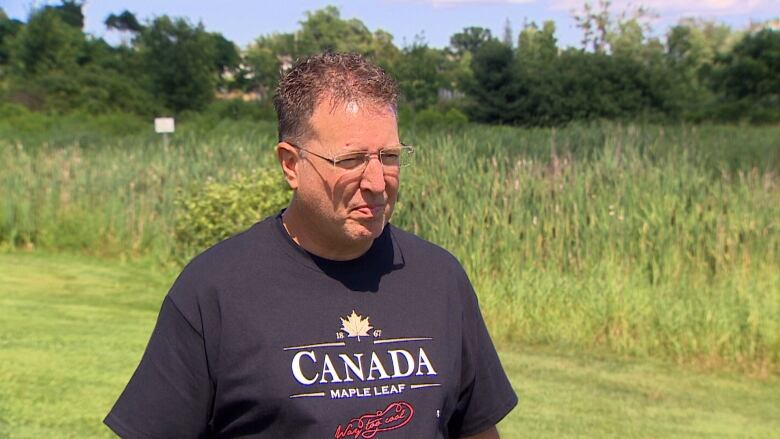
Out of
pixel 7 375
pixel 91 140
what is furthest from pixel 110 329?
pixel 91 140

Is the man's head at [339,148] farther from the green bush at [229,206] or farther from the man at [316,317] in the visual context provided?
the green bush at [229,206]

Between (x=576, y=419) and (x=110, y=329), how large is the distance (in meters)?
3.86

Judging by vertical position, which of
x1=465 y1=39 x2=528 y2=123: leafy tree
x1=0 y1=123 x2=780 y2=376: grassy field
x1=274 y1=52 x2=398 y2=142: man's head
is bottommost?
x1=0 y1=123 x2=780 y2=376: grassy field

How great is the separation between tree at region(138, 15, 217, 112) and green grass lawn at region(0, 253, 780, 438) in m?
26.5

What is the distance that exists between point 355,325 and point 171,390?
39 cm

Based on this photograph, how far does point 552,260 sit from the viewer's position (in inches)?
354

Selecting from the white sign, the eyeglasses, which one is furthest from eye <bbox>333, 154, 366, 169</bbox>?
the white sign

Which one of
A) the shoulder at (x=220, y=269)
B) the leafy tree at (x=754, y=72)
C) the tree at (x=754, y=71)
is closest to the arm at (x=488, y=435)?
the shoulder at (x=220, y=269)

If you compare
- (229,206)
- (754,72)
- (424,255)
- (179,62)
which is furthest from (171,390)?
(754,72)

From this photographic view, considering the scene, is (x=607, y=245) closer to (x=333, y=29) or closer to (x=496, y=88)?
(x=496, y=88)

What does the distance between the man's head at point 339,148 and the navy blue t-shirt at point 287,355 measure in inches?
2.9

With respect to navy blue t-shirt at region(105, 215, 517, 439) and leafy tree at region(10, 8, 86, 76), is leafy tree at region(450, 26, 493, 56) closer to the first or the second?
leafy tree at region(10, 8, 86, 76)

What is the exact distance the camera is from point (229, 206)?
400 inches

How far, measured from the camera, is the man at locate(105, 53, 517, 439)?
205cm
